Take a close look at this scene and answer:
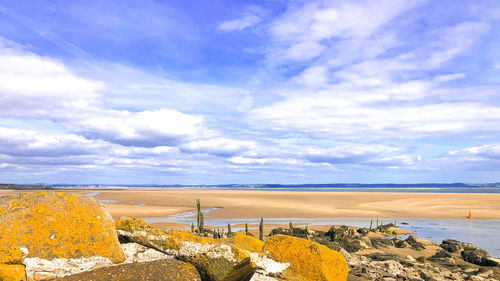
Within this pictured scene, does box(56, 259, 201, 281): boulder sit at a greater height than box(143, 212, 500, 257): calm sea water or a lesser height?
greater

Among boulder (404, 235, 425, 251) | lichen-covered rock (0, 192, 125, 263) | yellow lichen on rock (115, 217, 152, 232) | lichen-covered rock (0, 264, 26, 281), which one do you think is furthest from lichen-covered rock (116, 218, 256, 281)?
boulder (404, 235, 425, 251)

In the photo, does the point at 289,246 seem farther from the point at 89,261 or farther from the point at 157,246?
the point at 89,261

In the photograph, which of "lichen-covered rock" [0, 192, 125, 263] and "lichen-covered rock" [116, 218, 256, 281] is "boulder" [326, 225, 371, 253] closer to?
"lichen-covered rock" [116, 218, 256, 281]

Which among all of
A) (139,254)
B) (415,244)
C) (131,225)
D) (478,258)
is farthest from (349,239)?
(139,254)

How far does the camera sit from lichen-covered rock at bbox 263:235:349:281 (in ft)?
22.1

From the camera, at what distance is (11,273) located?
14.9ft

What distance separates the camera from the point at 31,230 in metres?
4.90

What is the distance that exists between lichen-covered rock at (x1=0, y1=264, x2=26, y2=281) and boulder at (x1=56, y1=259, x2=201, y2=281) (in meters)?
0.51

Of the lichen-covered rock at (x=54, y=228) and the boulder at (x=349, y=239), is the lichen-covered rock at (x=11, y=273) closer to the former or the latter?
the lichen-covered rock at (x=54, y=228)

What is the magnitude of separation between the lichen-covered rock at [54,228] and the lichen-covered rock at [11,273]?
9cm

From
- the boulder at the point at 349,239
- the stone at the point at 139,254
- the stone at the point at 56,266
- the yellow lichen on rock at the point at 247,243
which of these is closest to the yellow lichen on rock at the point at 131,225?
the stone at the point at 139,254

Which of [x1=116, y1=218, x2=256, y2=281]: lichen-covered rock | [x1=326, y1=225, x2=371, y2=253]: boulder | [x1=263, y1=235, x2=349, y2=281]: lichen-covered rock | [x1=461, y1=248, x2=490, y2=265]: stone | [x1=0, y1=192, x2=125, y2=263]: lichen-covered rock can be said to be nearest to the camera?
[x1=0, y1=192, x2=125, y2=263]: lichen-covered rock

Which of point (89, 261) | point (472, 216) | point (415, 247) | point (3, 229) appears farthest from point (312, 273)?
point (472, 216)

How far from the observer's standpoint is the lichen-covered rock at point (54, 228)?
4.81 meters
